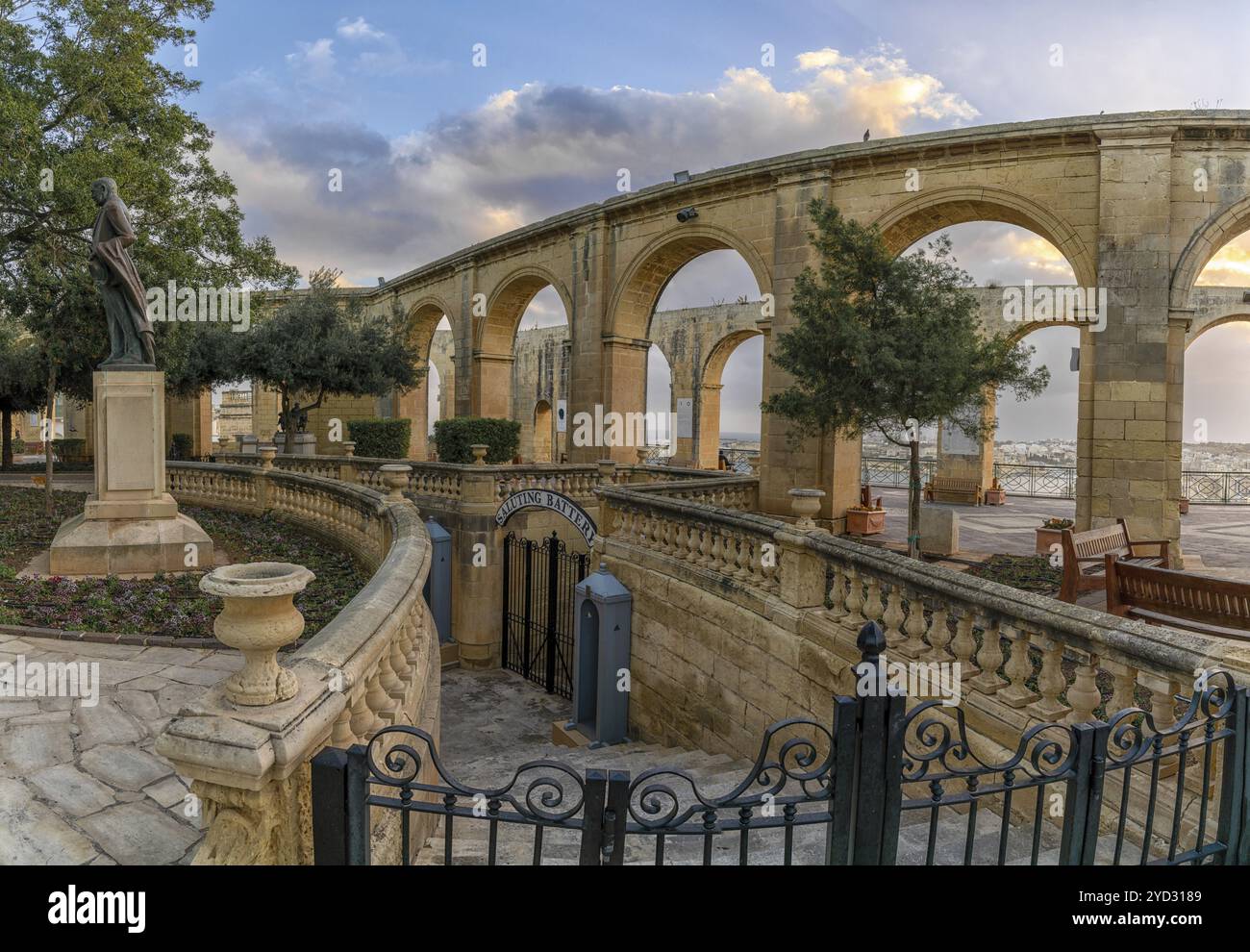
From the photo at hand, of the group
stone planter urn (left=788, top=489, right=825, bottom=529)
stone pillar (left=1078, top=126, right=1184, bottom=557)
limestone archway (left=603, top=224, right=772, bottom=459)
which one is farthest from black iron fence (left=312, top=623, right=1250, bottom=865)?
limestone archway (left=603, top=224, right=772, bottom=459)

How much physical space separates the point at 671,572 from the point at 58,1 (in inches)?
535

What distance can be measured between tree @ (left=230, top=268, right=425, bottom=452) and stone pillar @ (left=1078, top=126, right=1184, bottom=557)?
58.1 feet

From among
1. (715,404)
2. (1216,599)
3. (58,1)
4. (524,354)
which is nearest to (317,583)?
(1216,599)

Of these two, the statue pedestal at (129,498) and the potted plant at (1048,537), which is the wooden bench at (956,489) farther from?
the statue pedestal at (129,498)

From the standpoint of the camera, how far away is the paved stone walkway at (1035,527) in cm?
1133

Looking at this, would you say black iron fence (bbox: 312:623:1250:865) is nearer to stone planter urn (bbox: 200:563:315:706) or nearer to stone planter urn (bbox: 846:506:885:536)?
stone planter urn (bbox: 200:563:315:706)

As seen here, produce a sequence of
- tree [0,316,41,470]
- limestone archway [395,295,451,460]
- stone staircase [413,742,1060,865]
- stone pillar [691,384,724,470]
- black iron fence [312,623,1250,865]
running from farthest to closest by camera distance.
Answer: stone pillar [691,384,724,470] < limestone archway [395,295,451,460] < tree [0,316,41,470] < stone staircase [413,742,1060,865] < black iron fence [312,623,1250,865]

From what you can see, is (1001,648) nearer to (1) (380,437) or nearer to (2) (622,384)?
(2) (622,384)

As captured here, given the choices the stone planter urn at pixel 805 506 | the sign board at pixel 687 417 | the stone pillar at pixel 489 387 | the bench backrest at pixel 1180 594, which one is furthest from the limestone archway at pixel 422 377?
the bench backrest at pixel 1180 594

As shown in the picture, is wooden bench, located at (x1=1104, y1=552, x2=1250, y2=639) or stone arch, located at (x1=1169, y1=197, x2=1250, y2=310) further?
stone arch, located at (x1=1169, y1=197, x2=1250, y2=310)

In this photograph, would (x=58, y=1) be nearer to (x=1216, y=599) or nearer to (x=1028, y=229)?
(x=1028, y=229)

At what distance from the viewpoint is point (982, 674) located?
13.6 feet

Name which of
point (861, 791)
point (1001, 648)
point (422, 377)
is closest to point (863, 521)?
point (1001, 648)

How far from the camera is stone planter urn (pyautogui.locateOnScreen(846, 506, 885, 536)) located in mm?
13336
